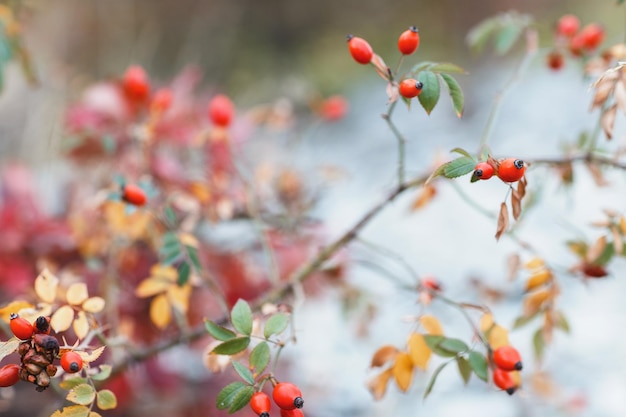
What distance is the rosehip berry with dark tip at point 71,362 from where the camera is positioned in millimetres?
458

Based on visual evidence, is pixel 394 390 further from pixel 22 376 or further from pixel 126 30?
pixel 126 30

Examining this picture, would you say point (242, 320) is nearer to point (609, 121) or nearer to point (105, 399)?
point (105, 399)

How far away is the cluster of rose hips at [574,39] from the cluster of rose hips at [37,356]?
642 millimetres

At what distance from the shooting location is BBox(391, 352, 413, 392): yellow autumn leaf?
0.60 metres

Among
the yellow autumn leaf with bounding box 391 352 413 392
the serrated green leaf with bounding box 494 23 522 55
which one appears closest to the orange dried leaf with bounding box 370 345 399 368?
the yellow autumn leaf with bounding box 391 352 413 392

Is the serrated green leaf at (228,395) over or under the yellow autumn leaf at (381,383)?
over

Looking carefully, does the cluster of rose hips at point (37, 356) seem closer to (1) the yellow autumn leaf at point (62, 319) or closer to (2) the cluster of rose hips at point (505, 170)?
(1) the yellow autumn leaf at point (62, 319)

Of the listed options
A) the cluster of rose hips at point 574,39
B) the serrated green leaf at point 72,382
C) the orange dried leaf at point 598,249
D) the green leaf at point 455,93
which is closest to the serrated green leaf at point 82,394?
the serrated green leaf at point 72,382

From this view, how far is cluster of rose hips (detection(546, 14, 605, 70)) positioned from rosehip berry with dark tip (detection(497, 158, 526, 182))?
0.37m

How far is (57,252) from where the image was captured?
1.02m

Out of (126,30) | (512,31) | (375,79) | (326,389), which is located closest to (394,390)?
(326,389)

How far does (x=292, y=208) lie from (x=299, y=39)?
7.71 feet

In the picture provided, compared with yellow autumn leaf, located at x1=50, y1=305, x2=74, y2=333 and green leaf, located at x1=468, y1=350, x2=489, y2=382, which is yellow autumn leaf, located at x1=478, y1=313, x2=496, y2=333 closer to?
green leaf, located at x1=468, y1=350, x2=489, y2=382

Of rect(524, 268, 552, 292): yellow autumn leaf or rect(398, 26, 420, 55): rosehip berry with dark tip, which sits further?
rect(524, 268, 552, 292): yellow autumn leaf
